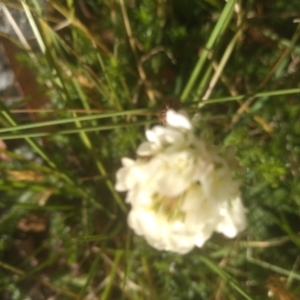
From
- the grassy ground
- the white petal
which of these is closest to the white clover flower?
the white petal

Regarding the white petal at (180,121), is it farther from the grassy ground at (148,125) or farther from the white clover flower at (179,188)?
the grassy ground at (148,125)

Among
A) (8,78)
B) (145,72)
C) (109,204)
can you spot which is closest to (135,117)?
(145,72)

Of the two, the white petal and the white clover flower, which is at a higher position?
the white petal

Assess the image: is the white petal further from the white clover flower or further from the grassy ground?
the grassy ground

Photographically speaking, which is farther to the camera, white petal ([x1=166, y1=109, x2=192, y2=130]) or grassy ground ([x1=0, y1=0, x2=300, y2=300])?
grassy ground ([x1=0, y1=0, x2=300, y2=300])

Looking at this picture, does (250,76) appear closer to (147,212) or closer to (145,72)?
(145,72)

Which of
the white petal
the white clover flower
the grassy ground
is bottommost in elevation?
the grassy ground
